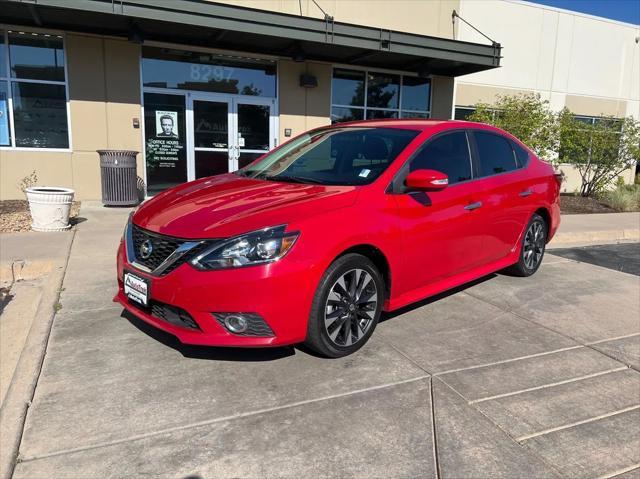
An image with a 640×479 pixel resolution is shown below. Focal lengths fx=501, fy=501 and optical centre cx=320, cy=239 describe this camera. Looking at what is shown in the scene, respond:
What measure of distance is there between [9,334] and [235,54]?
351 inches

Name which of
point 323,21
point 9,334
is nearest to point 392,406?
point 9,334

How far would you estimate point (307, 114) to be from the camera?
12.7 metres

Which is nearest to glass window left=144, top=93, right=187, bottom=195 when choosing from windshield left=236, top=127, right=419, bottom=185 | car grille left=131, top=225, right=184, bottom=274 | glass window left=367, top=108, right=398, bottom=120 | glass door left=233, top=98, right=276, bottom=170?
glass door left=233, top=98, right=276, bottom=170

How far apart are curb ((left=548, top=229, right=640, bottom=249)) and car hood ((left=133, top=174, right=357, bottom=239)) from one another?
605 cm

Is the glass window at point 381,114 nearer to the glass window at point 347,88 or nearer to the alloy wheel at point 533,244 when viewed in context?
the glass window at point 347,88

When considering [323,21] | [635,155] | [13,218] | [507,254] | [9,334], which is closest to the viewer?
[9,334]

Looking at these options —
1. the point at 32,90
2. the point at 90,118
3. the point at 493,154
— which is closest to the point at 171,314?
the point at 493,154

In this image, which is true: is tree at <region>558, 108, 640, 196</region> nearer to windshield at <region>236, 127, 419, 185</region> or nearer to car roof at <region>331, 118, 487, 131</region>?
car roof at <region>331, 118, 487, 131</region>

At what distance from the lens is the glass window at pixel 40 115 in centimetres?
1019

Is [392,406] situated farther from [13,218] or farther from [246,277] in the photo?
[13,218]

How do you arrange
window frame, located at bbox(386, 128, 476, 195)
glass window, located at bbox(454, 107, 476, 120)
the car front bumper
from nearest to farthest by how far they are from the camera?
the car front bumper < window frame, located at bbox(386, 128, 476, 195) < glass window, located at bbox(454, 107, 476, 120)

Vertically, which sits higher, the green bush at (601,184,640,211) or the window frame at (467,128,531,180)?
the window frame at (467,128,531,180)

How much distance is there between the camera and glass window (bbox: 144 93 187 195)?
11203 millimetres

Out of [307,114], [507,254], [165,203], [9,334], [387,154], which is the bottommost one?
[9,334]
